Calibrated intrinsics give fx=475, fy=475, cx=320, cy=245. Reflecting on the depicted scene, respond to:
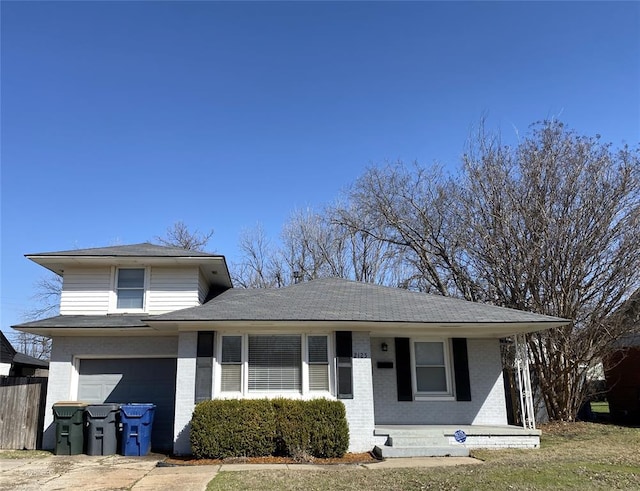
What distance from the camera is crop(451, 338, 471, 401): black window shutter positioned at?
12.0 m

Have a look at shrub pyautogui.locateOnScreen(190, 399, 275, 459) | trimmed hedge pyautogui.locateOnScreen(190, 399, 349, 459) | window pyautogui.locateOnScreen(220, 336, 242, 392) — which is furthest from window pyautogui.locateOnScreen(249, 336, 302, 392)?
shrub pyautogui.locateOnScreen(190, 399, 275, 459)

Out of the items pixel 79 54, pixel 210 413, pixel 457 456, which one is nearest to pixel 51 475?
pixel 210 413

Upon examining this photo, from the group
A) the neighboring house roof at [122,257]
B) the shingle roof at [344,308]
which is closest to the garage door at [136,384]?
the shingle roof at [344,308]

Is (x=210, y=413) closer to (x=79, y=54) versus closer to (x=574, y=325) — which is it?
(x=79, y=54)

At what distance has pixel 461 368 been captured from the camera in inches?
475

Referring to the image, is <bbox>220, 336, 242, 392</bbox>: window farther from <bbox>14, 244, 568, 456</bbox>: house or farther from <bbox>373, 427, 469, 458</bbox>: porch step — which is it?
<bbox>373, 427, 469, 458</bbox>: porch step

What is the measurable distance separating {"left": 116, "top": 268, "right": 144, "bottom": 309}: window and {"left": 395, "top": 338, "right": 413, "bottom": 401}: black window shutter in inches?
272

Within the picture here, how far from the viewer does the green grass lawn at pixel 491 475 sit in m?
7.04

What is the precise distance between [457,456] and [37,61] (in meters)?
13.0

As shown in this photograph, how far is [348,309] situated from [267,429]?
10.6 feet

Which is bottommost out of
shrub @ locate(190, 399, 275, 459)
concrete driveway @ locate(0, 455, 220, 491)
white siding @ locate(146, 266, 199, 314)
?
concrete driveway @ locate(0, 455, 220, 491)

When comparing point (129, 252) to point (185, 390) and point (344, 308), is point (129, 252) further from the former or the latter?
point (344, 308)

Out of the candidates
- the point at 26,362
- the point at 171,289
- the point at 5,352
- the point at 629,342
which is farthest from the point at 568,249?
the point at 26,362

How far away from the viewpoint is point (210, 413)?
32.0 feet
